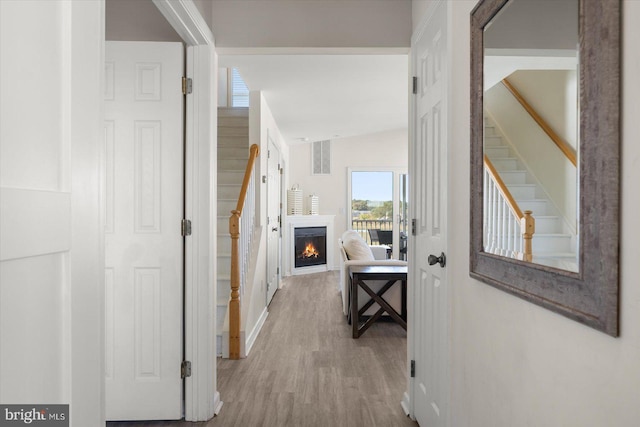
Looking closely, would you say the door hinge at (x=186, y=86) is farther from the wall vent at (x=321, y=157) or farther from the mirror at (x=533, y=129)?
the wall vent at (x=321, y=157)

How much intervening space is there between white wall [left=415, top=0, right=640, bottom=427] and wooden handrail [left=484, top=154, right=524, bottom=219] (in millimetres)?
238

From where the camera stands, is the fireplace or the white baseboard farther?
the fireplace

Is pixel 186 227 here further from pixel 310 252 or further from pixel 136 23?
pixel 310 252

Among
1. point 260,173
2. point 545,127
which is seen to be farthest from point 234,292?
point 545,127

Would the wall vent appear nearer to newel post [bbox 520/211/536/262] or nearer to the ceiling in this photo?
the ceiling

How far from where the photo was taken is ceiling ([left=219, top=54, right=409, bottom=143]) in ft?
13.4

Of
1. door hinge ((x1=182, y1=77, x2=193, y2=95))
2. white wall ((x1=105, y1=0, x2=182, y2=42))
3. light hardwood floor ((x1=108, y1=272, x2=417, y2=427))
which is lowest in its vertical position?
light hardwood floor ((x1=108, y1=272, x2=417, y2=427))

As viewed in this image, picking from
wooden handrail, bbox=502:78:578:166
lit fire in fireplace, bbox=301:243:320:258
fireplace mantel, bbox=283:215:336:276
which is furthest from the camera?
lit fire in fireplace, bbox=301:243:320:258

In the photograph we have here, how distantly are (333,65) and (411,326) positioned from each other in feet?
8.73

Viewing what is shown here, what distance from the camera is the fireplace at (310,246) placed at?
328 inches

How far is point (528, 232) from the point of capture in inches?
44.6

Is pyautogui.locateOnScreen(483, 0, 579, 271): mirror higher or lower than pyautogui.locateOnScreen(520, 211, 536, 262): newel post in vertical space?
higher

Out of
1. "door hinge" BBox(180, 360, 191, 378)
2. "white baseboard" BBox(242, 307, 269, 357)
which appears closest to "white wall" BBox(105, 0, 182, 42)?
"door hinge" BBox(180, 360, 191, 378)

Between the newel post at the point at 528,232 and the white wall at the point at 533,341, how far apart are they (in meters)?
0.14
